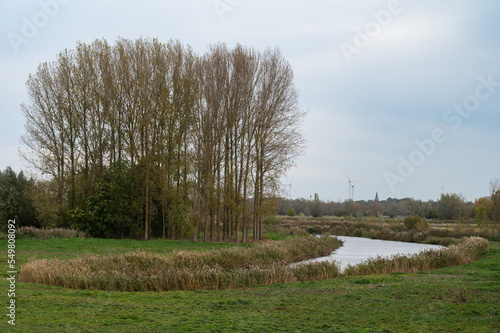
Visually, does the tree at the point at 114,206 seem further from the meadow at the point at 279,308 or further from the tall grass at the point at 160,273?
the meadow at the point at 279,308

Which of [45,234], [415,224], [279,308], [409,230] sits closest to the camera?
[279,308]

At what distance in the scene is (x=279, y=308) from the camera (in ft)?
37.9

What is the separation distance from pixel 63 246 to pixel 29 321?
57.4 feet

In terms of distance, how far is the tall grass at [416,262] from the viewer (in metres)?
19.5

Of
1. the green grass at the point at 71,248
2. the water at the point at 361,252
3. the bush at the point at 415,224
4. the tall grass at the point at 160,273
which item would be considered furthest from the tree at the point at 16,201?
the bush at the point at 415,224

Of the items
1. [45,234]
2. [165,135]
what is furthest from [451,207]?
[45,234]

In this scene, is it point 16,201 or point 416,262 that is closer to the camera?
point 416,262

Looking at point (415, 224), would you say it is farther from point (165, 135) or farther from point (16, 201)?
point (16, 201)

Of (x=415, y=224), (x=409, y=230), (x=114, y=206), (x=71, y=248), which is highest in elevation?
(x=114, y=206)

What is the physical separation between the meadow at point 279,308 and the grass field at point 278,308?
19 mm

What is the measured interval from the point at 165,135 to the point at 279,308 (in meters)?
25.9

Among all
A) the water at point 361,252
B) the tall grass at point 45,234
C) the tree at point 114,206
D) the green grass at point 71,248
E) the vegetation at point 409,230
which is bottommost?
the water at point 361,252

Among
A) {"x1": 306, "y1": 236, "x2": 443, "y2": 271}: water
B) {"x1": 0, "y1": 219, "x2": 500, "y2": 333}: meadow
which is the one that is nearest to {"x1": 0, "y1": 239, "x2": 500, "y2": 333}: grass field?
{"x1": 0, "y1": 219, "x2": 500, "y2": 333}: meadow

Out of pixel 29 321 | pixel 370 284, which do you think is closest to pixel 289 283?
pixel 370 284
